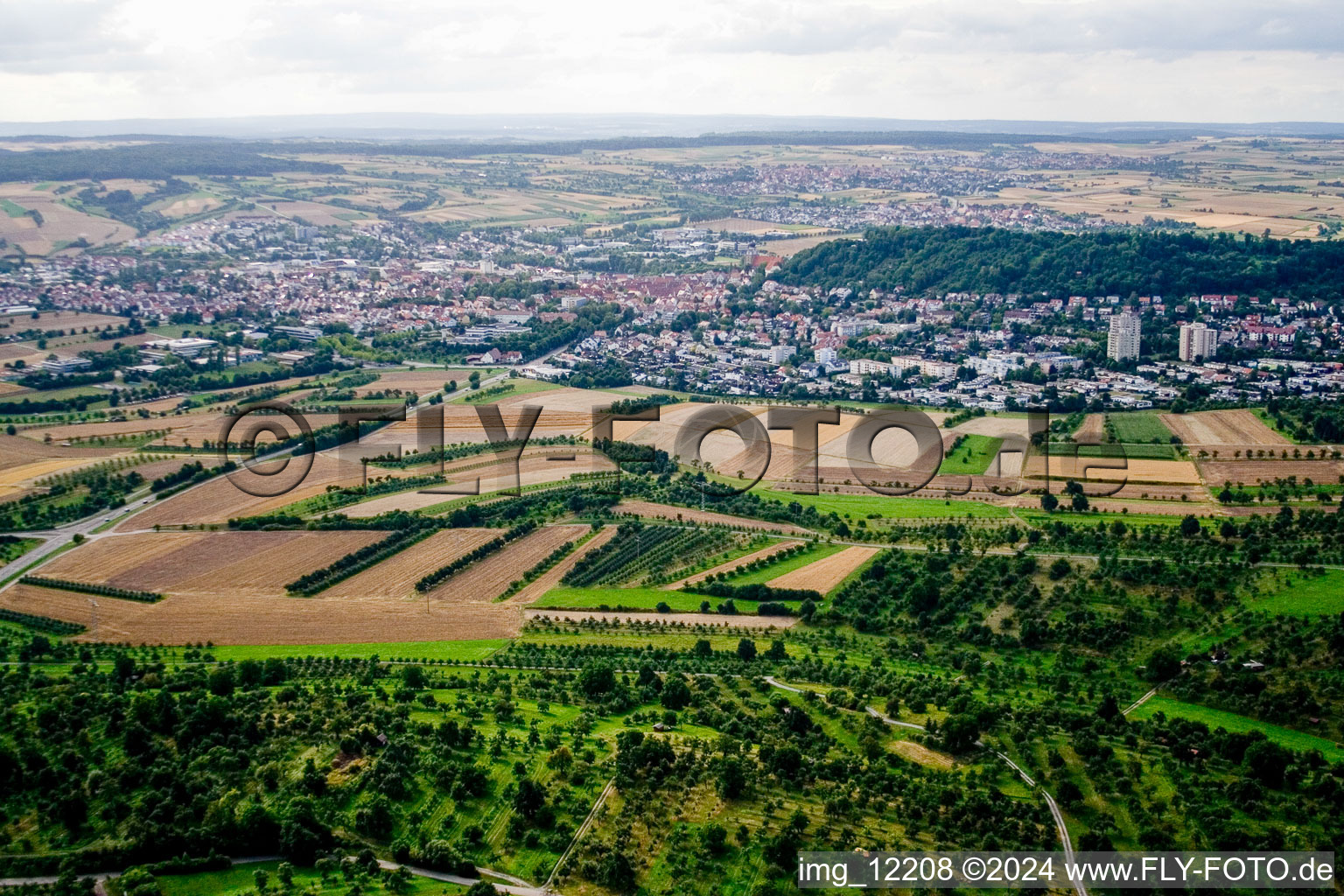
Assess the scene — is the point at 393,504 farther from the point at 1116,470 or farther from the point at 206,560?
the point at 1116,470

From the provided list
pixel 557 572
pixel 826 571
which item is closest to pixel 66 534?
pixel 557 572

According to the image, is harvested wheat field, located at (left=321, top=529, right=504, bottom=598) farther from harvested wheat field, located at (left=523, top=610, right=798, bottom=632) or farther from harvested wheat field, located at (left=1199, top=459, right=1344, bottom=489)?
harvested wheat field, located at (left=1199, top=459, right=1344, bottom=489)

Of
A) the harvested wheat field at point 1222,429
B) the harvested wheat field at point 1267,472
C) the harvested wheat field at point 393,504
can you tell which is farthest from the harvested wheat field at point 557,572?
the harvested wheat field at point 1222,429

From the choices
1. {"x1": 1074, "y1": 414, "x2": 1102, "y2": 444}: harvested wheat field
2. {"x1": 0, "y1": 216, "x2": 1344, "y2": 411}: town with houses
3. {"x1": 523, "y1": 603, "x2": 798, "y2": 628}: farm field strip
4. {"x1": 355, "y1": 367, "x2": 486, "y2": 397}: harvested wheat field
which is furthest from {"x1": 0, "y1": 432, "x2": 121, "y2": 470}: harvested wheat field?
{"x1": 1074, "y1": 414, "x2": 1102, "y2": 444}: harvested wheat field

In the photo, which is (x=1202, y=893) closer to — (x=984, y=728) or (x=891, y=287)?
(x=984, y=728)

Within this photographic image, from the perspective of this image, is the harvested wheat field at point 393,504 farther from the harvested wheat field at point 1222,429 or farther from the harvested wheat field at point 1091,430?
the harvested wheat field at point 1222,429

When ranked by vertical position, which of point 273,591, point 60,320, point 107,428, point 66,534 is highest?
point 60,320
